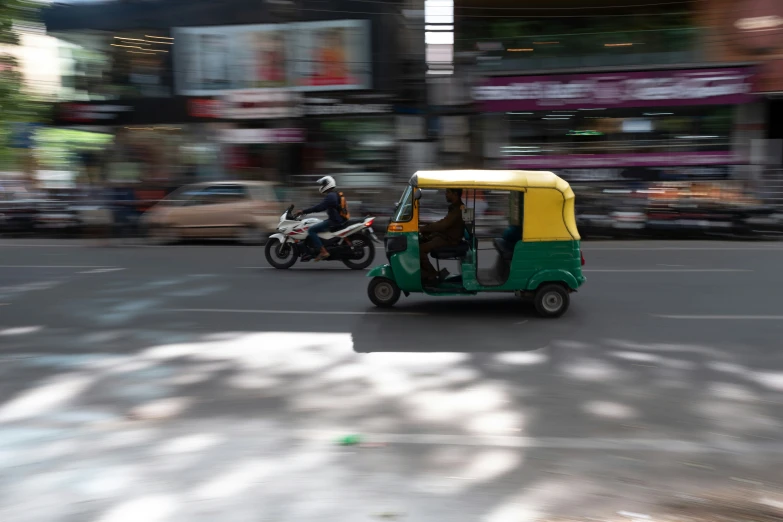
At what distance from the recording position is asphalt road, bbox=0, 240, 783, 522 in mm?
4020

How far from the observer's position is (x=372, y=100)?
910 inches

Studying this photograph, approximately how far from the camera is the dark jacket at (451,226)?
8812 mm

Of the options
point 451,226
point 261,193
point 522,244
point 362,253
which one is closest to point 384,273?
point 451,226

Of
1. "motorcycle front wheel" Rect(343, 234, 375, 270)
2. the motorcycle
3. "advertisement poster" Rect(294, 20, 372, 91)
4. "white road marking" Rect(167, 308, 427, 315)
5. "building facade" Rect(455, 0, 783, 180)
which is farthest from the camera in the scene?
"advertisement poster" Rect(294, 20, 372, 91)

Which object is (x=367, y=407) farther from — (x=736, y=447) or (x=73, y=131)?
(x=73, y=131)

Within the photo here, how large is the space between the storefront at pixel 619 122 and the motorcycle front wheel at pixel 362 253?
11901 mm

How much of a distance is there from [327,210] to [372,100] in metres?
11.8

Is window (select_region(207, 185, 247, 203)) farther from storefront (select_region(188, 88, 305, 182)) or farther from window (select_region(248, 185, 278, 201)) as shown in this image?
storefront (select_region(188, 88, 305, 182))

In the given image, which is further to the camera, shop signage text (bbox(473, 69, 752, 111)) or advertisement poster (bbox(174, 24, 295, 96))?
advertisement poster (bbox(174, 24, 295, 96))

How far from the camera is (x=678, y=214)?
16781mm

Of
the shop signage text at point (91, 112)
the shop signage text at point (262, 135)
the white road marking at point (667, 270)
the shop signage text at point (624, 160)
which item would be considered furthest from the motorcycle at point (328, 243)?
the shop signage text at point (91, 112)

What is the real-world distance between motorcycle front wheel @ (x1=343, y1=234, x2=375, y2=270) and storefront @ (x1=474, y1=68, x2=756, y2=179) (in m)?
11.9

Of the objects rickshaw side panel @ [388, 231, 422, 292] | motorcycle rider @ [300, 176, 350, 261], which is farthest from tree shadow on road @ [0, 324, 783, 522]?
motorcycle rider @ [300, 176, 350, 261]

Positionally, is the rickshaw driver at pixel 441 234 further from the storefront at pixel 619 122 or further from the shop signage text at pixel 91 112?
the shop signage text at pixel 91 112
